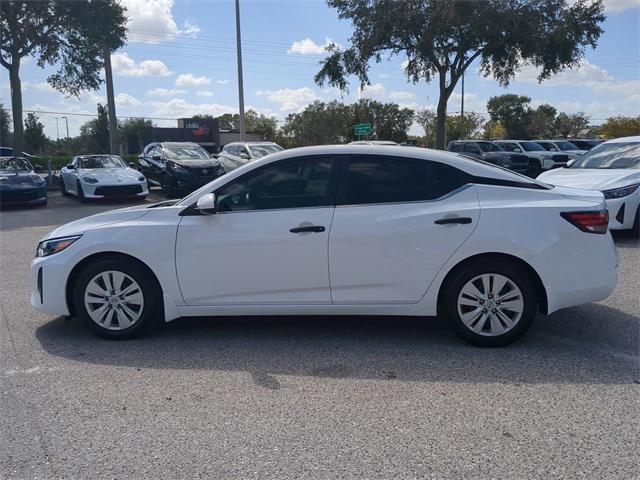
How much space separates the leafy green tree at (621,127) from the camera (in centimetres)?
4628

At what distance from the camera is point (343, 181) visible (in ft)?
15.5

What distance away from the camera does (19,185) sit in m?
15.5

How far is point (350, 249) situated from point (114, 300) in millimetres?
2050

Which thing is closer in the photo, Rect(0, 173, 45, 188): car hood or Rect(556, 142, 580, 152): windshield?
Rect(0, 173, 45, 188): car hood

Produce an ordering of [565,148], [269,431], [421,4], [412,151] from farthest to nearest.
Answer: [565,148]
[421,4]
[412,151]
[269,431]

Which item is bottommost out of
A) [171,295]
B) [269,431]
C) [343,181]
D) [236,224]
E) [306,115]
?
[269,431]

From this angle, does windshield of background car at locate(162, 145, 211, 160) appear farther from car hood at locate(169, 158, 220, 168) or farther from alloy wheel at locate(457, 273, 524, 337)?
alloy wheel at locate(457, 273, 524, 337)

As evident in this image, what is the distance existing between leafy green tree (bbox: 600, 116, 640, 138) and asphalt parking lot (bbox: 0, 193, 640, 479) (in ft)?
156

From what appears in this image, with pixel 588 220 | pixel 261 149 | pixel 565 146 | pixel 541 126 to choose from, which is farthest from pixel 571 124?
pixel 588 220

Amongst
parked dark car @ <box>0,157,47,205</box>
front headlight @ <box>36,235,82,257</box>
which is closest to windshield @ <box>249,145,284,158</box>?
parked dark car @ <box>0,157,47,205</box>

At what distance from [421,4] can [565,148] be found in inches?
403

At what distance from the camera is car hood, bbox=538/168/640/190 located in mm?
8836

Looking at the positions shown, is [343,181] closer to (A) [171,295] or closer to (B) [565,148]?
(A) [171,295]

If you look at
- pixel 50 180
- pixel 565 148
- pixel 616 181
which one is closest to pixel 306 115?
pixel 565 148
